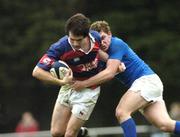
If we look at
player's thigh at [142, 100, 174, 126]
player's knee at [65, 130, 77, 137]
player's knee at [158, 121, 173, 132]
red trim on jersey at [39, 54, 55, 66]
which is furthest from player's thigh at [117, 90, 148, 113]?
red trim on jersey at [39, 54, 55, 66]

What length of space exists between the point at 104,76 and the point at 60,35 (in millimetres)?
14633

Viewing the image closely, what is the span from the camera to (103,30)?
10.5m

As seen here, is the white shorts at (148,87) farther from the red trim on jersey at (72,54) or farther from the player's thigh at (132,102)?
the red trim on jersey at (72,54)

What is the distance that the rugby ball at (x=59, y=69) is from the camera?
10023 mm

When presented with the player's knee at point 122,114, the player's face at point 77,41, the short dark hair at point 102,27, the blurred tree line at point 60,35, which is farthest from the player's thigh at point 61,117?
the blurred tree line at point 60,35

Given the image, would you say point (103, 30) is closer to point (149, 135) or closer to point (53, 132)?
point (53, 132)

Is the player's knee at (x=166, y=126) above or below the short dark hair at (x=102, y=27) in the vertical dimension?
below

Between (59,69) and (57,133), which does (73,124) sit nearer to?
(57,133)

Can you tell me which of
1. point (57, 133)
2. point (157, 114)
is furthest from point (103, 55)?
point (57, 133)

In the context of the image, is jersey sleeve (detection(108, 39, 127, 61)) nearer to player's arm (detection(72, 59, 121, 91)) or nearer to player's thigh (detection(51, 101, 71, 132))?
player's arm (detection(72, 59, 121, 91))

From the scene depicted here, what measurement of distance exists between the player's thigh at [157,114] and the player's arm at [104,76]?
0.74m

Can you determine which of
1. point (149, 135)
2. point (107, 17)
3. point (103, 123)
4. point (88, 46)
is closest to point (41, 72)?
point (88, 46)

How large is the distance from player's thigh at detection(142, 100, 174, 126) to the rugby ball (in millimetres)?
1270

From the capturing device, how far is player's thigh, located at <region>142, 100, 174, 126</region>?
10586 millimetres
